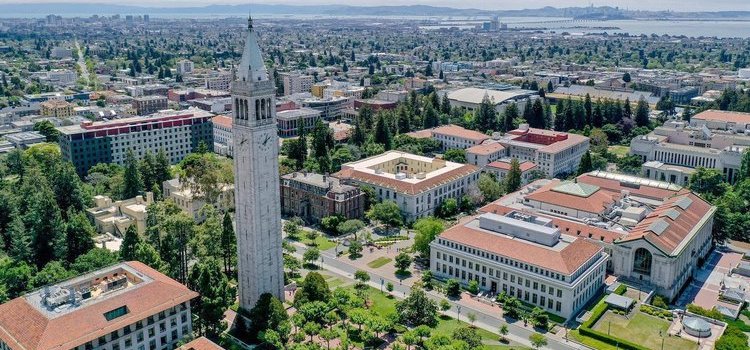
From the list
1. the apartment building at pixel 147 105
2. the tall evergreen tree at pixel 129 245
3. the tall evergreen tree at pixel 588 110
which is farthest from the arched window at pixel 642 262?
the apartment building at pixel 147 105

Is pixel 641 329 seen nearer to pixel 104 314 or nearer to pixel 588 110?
pixel 104 314

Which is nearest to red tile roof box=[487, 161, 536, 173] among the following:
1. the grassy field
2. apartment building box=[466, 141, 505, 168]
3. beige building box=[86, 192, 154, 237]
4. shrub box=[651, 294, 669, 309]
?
apartment building box=[466, 141, 505, 168]

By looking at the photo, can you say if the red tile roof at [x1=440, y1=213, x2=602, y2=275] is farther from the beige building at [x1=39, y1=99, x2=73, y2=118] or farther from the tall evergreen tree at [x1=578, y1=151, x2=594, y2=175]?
the beige building at [x1=39, y1=99, x2=73, y2=118]

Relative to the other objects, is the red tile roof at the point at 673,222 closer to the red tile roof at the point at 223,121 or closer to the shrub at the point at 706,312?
the shrub at the point at 706,312

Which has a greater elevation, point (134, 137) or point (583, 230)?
point (134, 137)

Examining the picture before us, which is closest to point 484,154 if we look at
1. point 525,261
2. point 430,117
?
point 430,117

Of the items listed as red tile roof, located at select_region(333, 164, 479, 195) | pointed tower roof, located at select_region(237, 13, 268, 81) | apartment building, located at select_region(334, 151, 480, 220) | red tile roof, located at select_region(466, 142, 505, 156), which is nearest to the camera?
pointed tower roof, located at select_region(237, 13, 268, 81)
